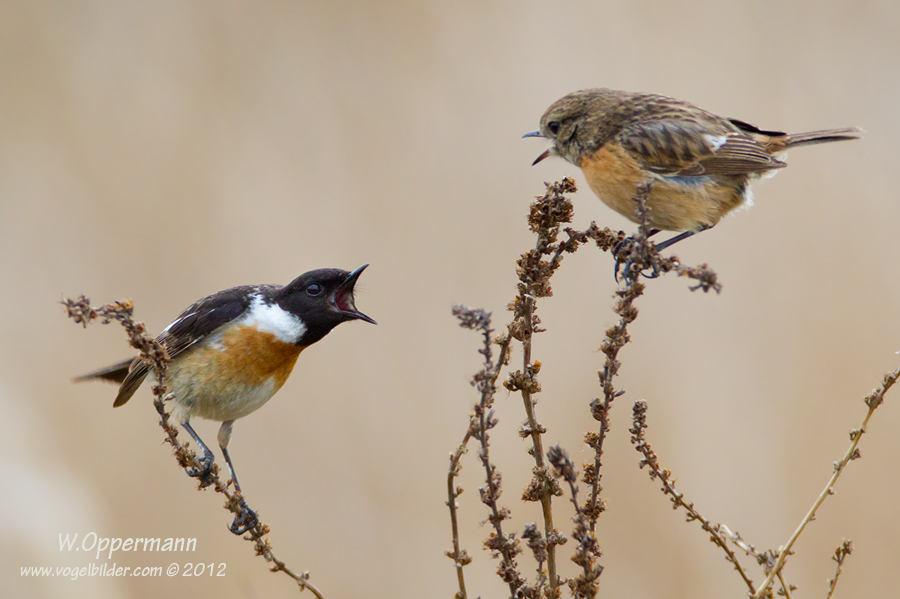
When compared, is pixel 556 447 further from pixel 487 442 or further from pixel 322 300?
pixel 322 300

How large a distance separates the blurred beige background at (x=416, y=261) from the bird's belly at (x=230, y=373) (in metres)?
1.59

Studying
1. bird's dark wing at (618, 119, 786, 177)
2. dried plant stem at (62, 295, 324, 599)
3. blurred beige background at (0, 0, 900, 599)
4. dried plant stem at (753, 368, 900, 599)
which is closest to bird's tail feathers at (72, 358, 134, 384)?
dried plant stem at (62, 295, 324, 599)

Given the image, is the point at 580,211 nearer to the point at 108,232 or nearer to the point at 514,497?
the point at 514,497

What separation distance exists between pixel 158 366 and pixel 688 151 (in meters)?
2.10

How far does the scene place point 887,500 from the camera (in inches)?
160

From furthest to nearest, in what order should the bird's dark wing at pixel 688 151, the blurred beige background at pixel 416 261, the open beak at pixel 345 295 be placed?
the blurred beige background at pixel 416 261, the bird's dark wing at pixel 688 151, the open beak at pixel 345 295

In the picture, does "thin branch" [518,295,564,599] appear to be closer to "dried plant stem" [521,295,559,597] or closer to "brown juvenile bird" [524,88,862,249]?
"dried plant stem" [521,295,559,597]

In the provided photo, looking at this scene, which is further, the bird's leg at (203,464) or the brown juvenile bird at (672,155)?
the brown juvenile bird at (672,155)

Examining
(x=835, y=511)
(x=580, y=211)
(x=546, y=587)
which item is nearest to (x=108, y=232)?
(x=580, y=211)

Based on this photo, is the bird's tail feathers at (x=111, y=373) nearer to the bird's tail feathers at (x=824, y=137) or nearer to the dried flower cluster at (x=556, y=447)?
the dried flower cluster at (x=556, y=447)

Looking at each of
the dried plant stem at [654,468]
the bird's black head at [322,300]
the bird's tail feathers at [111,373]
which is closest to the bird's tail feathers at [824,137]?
the dried plant stem at [654,468]

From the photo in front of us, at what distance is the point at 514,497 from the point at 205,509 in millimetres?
2062

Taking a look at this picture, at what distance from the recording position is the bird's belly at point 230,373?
2561 millimetres

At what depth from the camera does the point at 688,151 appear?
2.69 m
